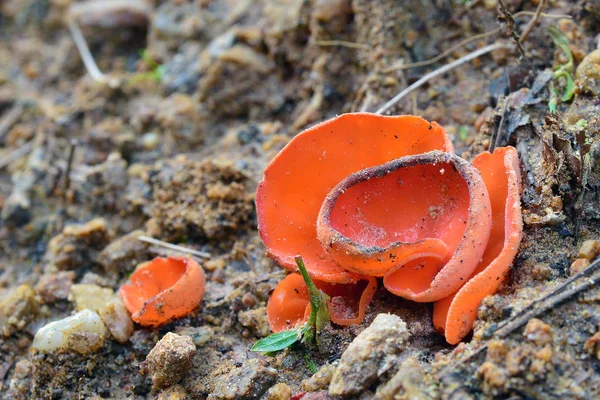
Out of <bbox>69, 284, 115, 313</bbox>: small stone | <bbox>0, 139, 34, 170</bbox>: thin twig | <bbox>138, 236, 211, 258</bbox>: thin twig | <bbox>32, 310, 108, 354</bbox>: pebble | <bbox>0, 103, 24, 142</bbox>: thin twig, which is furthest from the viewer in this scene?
<bbox>0, 103, 24, 142</bbox>: thin twig

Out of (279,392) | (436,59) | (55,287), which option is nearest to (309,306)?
(279,392)

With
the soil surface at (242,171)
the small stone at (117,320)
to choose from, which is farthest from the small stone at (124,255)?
the small stone at (117,320)

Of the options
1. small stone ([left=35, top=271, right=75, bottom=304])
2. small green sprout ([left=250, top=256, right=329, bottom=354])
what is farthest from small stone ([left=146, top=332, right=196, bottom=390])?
small stone ([left=35, top=271, right=75, bottom=304])

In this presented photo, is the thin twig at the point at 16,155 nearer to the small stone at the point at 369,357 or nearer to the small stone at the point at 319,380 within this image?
the small stone at the point at 319,380

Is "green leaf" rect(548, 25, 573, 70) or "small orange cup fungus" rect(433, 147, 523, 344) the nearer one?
"small orange cup fungus" rect(433, 147, 523, 344)

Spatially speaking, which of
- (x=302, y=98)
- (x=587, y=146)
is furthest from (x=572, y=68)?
(x=302, y=98)

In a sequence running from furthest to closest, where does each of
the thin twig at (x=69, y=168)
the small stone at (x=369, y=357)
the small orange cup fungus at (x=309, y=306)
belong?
the thin twig at (x=69, y=168) < the small orange cup fungus at (x=309, y=306) < the small stone at (x=369, y=357)

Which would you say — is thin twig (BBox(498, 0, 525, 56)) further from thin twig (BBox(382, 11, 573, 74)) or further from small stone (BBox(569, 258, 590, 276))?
small stone (BBox(569, 258, 590, 276))
